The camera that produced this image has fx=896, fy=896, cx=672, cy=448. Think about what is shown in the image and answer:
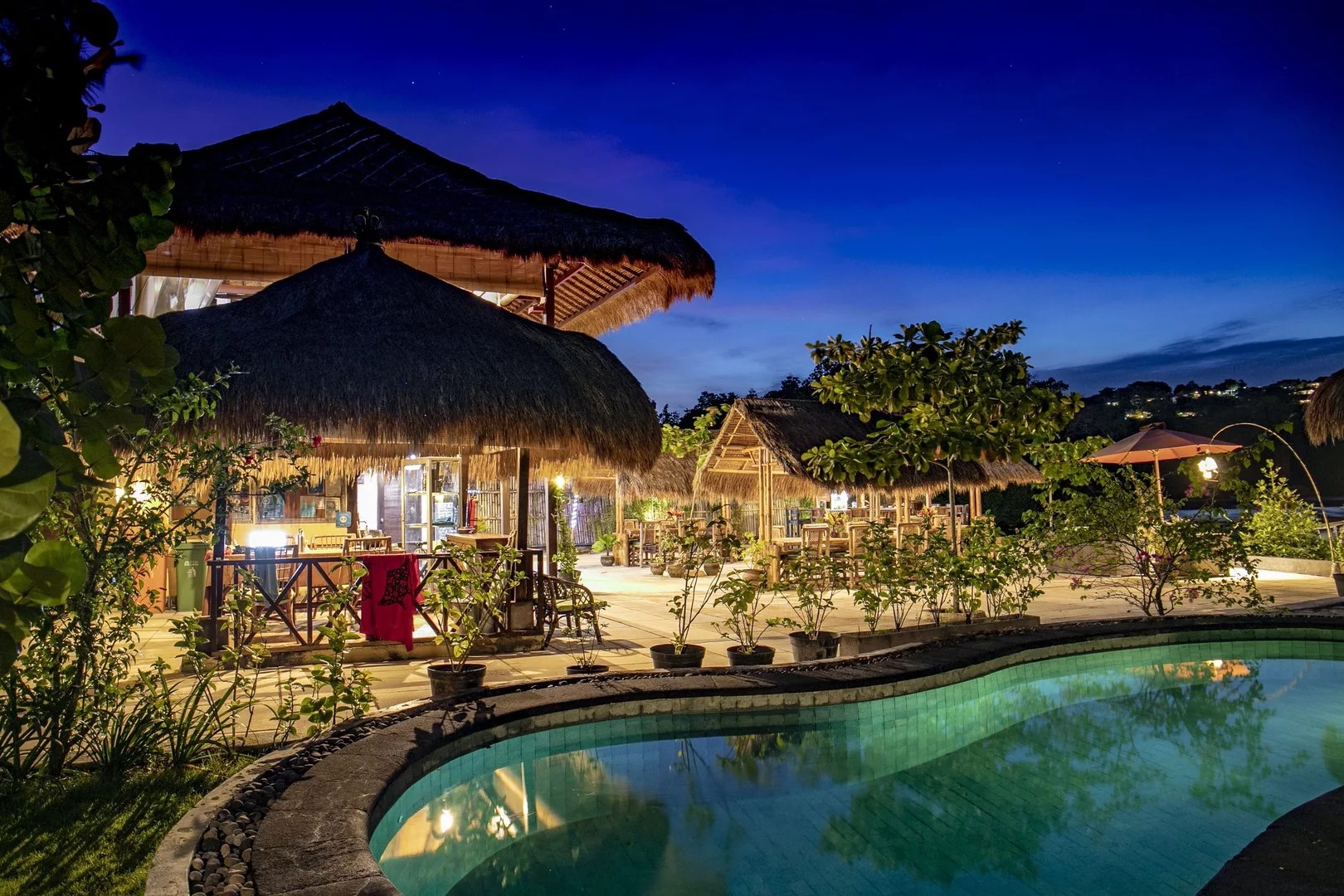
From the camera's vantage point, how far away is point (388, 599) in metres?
6.64

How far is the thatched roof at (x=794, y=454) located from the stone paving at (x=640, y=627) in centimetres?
211

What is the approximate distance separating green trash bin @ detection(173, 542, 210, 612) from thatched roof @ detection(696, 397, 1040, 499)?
678 cm

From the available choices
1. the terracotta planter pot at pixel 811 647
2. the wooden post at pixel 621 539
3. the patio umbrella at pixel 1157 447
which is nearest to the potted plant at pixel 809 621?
the terracotta planter pot at pixel 811 647

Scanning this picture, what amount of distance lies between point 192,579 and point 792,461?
7279 mm

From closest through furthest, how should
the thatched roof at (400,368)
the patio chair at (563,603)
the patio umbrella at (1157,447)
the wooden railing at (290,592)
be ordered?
the wooden railing at (290,592) < the thatched roof at (400,368) < the patio chair at (563,603) < the patio umbrella at (1157,447)

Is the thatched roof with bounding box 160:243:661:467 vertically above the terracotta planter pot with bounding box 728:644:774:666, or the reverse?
the thatched roof with bounding box 160:243:661:467

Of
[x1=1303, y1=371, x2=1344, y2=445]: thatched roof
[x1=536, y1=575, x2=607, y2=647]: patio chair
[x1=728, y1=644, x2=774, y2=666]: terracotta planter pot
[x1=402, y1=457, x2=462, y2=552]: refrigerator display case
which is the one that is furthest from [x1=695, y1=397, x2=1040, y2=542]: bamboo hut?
[x1=728, y1=644, x2=774, y2=666]: terracotta planter pot

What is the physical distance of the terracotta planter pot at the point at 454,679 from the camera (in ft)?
16.0

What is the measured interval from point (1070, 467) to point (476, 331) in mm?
4911

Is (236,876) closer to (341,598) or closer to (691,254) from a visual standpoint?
(341,598)

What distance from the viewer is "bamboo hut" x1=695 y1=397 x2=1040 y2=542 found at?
1263cm

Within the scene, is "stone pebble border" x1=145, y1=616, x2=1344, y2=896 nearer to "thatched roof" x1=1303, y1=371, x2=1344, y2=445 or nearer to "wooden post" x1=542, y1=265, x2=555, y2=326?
"wooden post" x1=542, y1=265, x2=555, y2=326

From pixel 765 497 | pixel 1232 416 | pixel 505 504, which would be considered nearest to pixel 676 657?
pixel 505 504

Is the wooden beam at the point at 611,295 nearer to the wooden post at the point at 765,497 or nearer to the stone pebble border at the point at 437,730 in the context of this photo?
the stone pebble border at the point at 437,730
